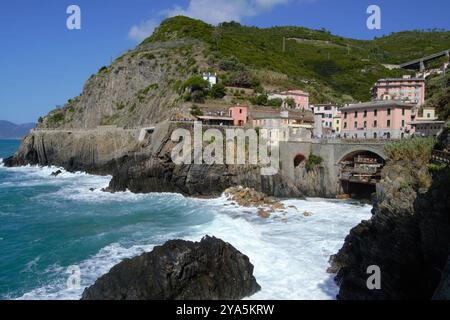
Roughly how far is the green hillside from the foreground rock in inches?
2352

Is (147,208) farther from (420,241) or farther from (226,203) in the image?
(420,241)

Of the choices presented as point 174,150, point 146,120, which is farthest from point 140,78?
point 174,150

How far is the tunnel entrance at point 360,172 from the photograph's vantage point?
123 ft

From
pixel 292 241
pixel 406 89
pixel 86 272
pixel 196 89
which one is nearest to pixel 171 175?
pixel 292 241

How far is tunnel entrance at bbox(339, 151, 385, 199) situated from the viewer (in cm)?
3744

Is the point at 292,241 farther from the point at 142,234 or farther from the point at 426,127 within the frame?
the point at 426,127

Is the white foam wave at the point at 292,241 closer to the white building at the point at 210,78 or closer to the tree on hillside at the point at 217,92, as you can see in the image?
the tree on hillside at the point at 217,92

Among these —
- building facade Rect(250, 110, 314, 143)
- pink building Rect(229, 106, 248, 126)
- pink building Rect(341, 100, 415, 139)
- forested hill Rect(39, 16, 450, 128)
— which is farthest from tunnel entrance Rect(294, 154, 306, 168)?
forested hill Rect(39, 16, 450, 128)

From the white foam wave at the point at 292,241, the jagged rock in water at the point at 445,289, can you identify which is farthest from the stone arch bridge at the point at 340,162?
the jagged rock in water at the point at 445,289

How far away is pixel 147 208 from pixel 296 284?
19237mm

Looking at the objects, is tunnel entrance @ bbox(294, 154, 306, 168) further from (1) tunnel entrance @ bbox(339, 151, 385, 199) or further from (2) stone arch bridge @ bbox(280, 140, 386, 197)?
(1) tunnel entrance @ bbox(339, 151, 385, 199)

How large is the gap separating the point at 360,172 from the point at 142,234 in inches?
900
